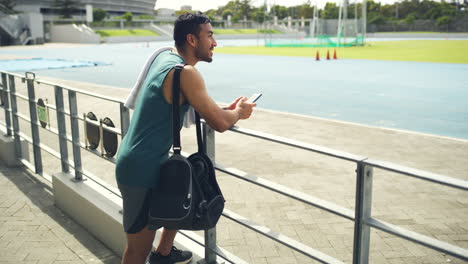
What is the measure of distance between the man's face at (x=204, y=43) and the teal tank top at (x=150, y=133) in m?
0.12

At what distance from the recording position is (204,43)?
2764 mm

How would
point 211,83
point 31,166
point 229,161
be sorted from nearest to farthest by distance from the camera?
point 31,166
point 229,161
point 211,83

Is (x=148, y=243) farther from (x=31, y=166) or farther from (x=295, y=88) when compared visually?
(x=295, y=88)

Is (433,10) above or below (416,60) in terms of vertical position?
above

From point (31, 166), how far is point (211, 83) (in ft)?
38.8

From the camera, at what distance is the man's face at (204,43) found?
8.98 feet

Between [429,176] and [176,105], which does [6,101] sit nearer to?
[176,105]

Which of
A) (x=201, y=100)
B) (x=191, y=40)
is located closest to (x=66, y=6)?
(x=191, y=40)

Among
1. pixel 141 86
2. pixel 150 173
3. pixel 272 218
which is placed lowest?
pixel 272 218

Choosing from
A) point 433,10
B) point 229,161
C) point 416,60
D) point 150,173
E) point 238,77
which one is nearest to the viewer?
point 150,173

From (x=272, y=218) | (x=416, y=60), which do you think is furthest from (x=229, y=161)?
(x=416, y=60)

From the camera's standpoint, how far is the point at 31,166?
682cm

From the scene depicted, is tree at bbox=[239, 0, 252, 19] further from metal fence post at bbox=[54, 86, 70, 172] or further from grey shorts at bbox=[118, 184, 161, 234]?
grey shorts at bbox=[118, 184, 161, 234]

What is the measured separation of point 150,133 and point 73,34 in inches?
2510
